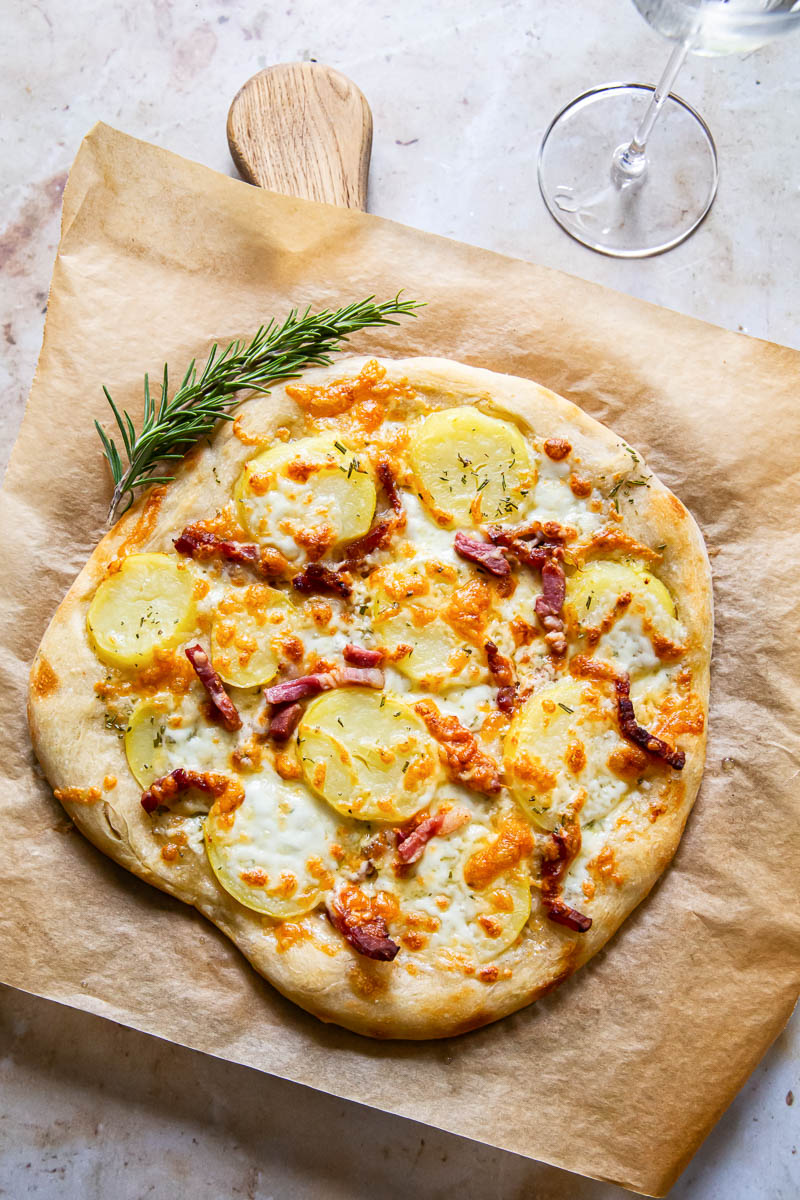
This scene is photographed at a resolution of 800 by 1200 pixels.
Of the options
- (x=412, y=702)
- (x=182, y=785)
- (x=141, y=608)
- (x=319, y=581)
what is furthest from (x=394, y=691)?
(x=141, y=608)

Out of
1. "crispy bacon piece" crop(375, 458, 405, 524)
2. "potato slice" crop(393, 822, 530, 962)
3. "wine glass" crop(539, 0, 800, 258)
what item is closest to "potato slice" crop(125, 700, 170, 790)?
"potato slice" crop(393, 822, 530, 962)

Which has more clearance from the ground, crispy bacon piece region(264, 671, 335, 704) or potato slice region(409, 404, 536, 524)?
potato slice region(409, 404, 536, 524)

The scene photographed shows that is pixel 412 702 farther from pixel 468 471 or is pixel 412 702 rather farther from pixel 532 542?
pixel 468 471

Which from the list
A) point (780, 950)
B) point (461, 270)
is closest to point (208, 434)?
point (461, 270)

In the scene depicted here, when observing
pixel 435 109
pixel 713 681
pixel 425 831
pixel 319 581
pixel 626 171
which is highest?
pixel 626 171

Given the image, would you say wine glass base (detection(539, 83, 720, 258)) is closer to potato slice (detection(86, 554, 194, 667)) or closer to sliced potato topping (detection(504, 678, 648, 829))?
sliced potato topping (detection(504, 678, 648, 829))

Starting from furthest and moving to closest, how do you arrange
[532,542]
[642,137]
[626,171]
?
1. [626,171]
2. [642,137]
3. [532,542]

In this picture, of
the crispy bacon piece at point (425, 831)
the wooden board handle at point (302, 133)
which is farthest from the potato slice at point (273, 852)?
the wooden board handle at point (302, 133)

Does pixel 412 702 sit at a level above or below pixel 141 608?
above
